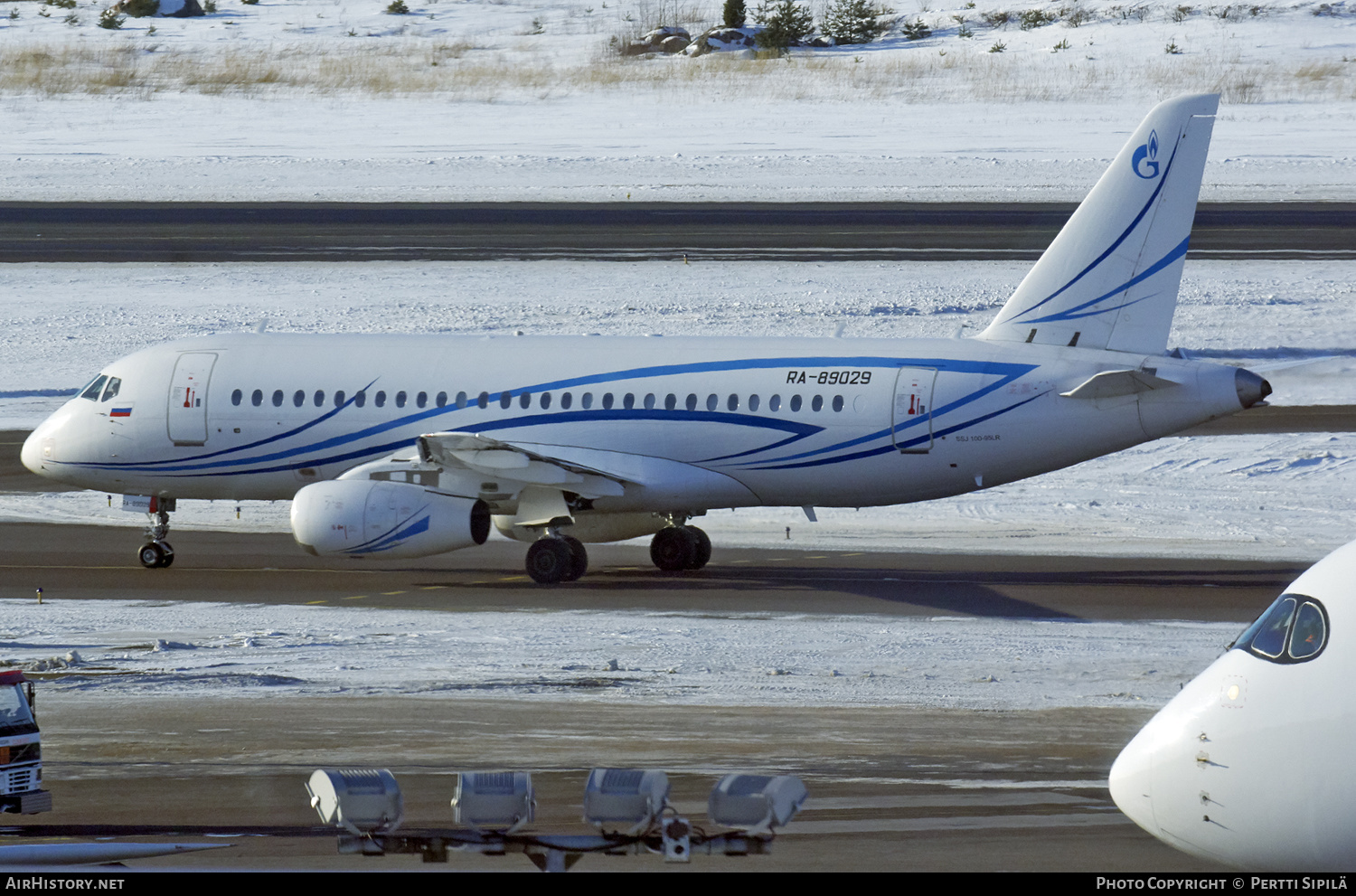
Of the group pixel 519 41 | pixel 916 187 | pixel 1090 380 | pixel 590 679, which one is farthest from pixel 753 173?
pixel 590 679

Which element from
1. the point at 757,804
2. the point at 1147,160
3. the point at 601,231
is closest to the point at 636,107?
the point at 601,231

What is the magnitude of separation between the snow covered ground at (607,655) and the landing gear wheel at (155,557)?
11.1 ft

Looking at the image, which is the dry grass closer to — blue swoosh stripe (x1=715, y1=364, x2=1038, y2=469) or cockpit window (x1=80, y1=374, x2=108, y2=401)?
cockpit window (x1=80, y1=374, x2=108, y2=401)

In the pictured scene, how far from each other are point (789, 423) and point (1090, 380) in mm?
4754

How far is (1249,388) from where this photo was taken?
89.0ft

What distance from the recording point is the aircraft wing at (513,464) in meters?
28.8

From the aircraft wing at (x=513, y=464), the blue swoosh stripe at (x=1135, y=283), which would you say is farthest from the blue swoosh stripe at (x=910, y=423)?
the aircraft wing at (x=513, y=464)

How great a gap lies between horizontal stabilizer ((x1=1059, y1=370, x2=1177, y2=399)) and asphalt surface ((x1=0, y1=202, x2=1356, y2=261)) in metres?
28.0

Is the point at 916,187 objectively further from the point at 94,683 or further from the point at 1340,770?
the point at 1340,770

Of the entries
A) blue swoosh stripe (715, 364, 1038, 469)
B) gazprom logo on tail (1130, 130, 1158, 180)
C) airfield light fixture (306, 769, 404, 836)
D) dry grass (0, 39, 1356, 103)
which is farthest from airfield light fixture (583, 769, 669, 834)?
dry grass (0, 39, 1356, 103)

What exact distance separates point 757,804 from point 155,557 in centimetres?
2252

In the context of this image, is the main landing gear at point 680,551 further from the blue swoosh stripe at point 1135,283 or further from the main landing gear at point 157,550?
the main landing gear at point 157,550

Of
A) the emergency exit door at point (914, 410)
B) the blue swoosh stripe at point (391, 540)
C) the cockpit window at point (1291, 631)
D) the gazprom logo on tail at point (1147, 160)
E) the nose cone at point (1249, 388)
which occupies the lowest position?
the blue swoosh stripe at point (391, 540)

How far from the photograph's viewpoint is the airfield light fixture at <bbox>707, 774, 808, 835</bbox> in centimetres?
1006
